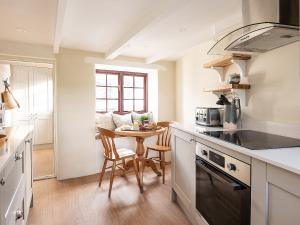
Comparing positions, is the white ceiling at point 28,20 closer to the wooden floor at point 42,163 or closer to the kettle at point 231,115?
the kettle at point 231,115

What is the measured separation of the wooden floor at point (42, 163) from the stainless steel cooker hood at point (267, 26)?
3.37 metres

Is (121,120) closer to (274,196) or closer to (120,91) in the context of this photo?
(120,91)

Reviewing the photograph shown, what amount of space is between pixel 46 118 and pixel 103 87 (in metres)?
2.00

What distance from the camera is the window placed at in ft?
12.4

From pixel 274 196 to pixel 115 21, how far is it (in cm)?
204

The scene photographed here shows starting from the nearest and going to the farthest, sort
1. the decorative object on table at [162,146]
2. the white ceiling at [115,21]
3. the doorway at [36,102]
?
the white ceiling at [115,21], the decorative object on table at [162,146], the doorway at [36,102]

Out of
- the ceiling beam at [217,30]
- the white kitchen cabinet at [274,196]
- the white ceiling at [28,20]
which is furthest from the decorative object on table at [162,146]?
the white ceiling at [28,20]

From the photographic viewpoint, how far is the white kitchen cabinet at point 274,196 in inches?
33.0

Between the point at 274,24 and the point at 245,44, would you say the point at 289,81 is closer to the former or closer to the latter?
the point at 245,44

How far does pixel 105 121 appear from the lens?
3490 millimetres

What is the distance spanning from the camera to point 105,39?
2635 mm

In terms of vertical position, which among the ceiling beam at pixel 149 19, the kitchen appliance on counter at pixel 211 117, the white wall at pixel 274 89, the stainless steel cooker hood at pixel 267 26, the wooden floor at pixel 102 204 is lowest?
the wooden floor at pixel 102 204

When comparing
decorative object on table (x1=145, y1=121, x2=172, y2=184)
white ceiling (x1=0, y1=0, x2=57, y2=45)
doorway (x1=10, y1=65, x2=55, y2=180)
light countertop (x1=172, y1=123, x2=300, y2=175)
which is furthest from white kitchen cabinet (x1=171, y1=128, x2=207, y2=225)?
doorway (x1=10, y1=65, x2=55, y2=180)

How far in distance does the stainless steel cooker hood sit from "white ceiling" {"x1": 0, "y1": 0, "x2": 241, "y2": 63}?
371 millimetres
